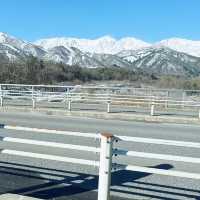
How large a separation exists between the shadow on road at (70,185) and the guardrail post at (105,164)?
43.6 inches

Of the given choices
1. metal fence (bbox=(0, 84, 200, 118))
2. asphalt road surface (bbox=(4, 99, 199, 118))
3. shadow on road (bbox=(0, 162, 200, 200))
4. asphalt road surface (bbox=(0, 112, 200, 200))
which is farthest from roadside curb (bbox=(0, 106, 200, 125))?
shadow on road (bbox=(0, 162, 200, 200))

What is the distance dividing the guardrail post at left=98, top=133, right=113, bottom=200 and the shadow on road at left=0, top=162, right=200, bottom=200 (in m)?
1.11

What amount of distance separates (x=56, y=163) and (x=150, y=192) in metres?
2.56

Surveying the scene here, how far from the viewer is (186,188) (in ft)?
28.5

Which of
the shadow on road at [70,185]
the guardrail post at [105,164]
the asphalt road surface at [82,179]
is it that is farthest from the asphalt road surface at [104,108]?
the guardrail post at [105,164]

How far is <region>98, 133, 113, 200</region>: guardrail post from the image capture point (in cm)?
677

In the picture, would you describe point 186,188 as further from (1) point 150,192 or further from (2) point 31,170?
(2) point 31,170

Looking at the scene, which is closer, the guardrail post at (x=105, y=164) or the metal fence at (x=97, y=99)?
the guardrail post at (x=105, y=164)

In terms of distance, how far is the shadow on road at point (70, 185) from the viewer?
8055mm

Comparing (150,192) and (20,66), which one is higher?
(20,66)

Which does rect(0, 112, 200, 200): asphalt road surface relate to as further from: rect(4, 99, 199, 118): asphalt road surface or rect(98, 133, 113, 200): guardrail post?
rect(4, 99, 199, 118): asphalt road surface

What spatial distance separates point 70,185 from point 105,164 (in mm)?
1883

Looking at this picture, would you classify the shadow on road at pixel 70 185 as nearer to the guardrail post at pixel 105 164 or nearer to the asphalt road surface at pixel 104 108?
the guardrail post at pixel 105 164

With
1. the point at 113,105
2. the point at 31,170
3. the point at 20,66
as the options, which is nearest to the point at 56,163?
the point at 31,170
